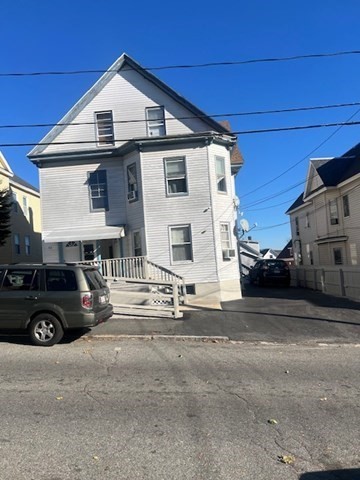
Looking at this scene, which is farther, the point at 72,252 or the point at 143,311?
the point at 72,252

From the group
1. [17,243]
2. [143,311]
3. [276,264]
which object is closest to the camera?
[143,311]

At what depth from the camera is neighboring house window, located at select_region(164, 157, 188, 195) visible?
60.6ft

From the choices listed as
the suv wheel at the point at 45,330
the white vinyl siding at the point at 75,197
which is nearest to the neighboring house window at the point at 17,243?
the white vinyl siding at the point at 75,197

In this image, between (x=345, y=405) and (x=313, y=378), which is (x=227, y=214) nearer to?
(x=313, y=378)

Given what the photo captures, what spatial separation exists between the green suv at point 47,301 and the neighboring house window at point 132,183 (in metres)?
9.33

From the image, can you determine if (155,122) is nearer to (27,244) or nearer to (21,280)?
(21,280)

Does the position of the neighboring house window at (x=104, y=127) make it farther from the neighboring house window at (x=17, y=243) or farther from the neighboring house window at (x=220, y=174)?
the neighboring house window at (x=17, y=243)

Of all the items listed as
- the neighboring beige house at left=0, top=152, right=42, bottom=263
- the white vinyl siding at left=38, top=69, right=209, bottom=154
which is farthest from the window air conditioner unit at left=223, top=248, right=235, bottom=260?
the neighboring beige house at left=0, top=152, right=42, bottom=263

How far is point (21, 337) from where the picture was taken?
10.6 m

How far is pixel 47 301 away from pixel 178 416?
210 inches

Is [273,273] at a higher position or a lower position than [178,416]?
higher

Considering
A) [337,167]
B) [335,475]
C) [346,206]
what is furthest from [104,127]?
[335,475]

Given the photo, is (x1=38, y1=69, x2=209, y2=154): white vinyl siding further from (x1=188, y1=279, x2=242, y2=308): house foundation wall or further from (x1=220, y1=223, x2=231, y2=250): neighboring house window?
(x1=188, y1=279, x2=242, y2=308): house foundation wall

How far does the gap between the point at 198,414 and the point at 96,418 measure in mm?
1204
